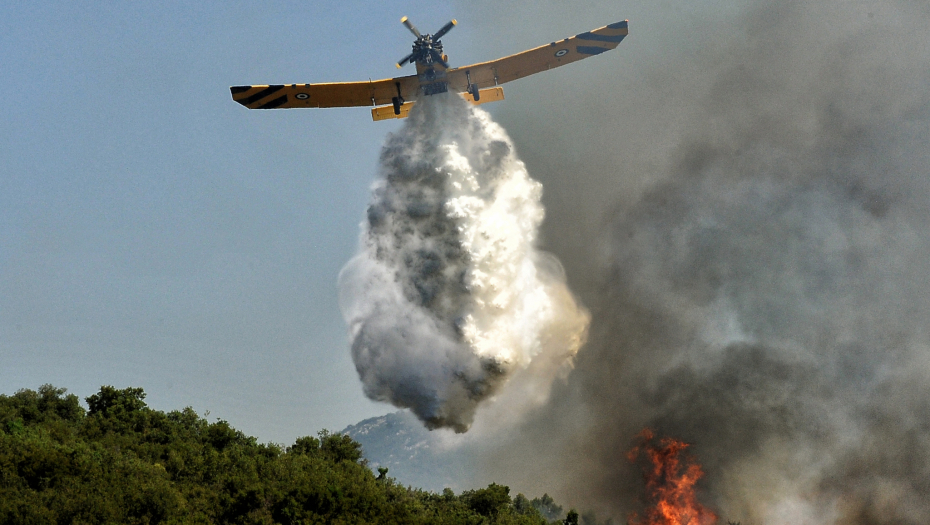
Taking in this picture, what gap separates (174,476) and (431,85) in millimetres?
28373

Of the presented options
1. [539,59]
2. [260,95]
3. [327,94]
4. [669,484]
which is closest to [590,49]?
[539,59]

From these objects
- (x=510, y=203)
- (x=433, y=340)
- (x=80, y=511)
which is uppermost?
(x=510, y=203)

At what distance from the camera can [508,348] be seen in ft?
152

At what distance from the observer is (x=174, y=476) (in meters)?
45.9

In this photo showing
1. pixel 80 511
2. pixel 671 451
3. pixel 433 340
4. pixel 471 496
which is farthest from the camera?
pixel 671 451

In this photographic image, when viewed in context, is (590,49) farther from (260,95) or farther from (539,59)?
(260,95)

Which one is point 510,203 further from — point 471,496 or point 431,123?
point 471,496

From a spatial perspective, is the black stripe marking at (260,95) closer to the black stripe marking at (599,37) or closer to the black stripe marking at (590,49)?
the black stripe marking at (590,49)

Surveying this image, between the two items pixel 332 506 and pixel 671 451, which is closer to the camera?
pixel 332 506

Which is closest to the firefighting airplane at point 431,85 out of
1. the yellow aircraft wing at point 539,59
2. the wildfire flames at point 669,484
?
the yellow aircraft wing at point 539,59

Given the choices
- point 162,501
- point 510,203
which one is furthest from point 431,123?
point 162,501

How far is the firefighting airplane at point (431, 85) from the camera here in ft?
162

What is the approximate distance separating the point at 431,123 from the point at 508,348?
1498 cm

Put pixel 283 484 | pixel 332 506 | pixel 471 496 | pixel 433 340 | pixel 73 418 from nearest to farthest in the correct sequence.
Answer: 1. pixel 332 506
2. pixel 283 484
3. pixel 433 340
4. pixel 471 496
5. pixel 73 418
